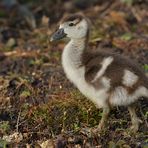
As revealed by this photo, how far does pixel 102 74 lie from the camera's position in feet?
15.0

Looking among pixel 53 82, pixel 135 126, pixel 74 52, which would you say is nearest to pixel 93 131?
pixel 135 126

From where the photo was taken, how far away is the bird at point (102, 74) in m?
4.52

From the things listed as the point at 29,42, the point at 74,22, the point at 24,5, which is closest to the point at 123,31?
the point at 29,42

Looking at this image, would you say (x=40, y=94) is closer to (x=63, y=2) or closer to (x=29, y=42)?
(x=29, y=42)

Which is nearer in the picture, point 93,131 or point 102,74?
point 102,74

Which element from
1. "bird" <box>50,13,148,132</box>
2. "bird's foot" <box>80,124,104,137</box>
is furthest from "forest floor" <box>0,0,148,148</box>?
"bird" <box>50,13,148,132</box>

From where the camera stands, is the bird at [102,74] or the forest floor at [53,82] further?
the forest floor at [53,82]

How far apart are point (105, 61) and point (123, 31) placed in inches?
97.9

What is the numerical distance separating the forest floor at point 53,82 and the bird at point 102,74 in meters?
0.18

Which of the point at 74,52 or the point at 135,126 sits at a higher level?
the point at 74,52

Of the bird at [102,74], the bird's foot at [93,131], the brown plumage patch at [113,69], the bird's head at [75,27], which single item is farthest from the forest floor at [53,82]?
the bird's head at [75,27]

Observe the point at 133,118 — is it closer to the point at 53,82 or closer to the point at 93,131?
the point at 93,131

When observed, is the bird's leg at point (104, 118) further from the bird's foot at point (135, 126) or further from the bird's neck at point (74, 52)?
the bird's neck at point (74, 52)

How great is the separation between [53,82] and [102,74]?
127 cm
